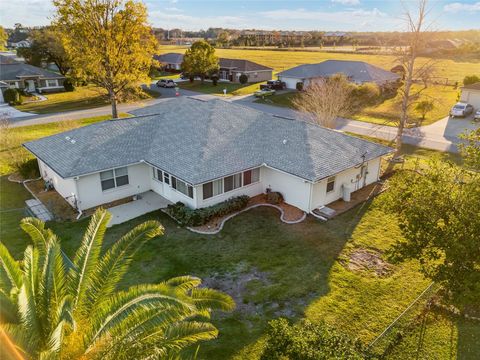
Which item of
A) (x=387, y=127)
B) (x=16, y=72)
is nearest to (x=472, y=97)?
(x=387, y=127)

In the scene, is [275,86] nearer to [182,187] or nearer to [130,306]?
[182,187]

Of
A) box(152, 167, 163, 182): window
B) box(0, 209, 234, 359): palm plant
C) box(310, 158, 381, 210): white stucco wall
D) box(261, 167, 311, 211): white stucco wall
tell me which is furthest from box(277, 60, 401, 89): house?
box(0, 209, 234, 359): palm plant

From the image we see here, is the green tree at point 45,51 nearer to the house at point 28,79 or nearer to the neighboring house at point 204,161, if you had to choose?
the house at point 28,79

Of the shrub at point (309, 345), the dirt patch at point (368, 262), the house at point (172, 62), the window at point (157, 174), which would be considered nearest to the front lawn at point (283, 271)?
the dirt patch at point (368, 262)

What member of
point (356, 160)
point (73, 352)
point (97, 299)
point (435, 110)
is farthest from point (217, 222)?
point (435, 110)

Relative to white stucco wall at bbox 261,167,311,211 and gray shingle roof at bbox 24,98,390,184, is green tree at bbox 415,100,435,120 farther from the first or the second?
white stucco wall at bbox 261,167,311,211
